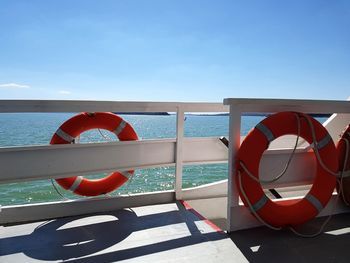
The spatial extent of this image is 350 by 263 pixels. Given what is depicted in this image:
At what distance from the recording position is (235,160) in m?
1.88

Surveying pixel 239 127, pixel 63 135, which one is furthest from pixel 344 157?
pixel 63 135

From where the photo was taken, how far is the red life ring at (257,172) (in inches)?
72.1

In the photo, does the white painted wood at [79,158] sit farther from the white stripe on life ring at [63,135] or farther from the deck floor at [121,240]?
the deck floor at [121,240]

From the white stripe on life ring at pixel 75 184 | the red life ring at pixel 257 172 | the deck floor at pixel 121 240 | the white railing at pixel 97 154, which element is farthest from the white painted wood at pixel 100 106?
the deck floor at pixel 121 240

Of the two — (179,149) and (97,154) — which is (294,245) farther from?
(97,154)

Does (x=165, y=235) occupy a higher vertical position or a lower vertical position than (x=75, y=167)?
lower

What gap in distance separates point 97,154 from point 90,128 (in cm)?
26

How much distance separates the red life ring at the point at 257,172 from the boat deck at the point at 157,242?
0.15 meters

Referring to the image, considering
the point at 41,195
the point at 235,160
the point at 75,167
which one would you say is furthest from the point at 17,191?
the point at 235,160

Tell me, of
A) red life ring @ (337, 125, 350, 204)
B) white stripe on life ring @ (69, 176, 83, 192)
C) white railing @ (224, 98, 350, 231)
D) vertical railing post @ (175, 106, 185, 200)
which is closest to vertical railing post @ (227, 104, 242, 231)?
white railing @ (224, 98, 350, 231)

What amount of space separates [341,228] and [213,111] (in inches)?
51.6

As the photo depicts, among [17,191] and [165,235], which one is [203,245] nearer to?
[165,235]

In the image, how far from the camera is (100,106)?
2162 mm

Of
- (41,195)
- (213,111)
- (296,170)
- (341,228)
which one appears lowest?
(41,195)
